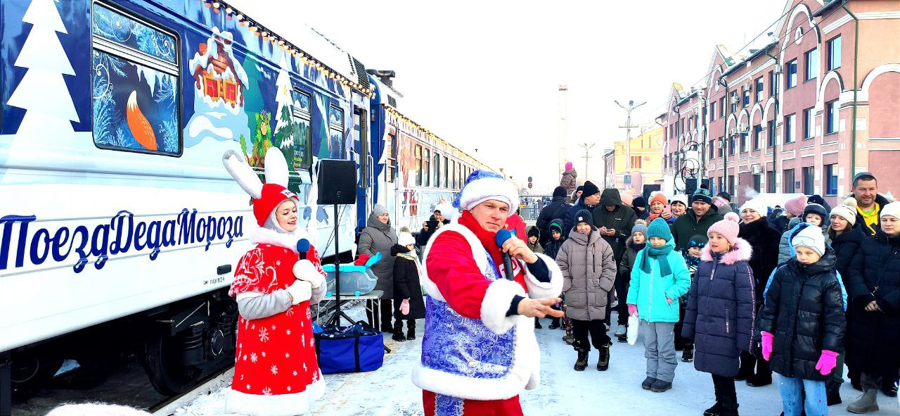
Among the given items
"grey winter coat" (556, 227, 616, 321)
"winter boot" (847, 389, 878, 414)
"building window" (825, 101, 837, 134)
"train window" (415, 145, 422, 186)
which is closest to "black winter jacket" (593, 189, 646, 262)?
"grey winter coat" (556, 227, 616, 321)

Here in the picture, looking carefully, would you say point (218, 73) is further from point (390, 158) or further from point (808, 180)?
point (808, 180)

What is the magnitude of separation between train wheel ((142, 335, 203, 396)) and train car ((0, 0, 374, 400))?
15mm

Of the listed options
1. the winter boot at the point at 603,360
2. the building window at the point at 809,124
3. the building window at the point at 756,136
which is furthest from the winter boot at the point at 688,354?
the building window at the point at 756,136

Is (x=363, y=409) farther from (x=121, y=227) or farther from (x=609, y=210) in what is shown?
(x=609, y=210)

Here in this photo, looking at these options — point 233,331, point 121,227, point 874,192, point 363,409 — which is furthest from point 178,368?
point 874,192

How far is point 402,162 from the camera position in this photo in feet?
40.0

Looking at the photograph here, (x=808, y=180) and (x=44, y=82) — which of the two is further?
(x=808, y=180)

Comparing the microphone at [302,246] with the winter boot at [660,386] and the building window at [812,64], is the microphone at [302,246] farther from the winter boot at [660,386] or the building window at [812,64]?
the building window at [812,64]

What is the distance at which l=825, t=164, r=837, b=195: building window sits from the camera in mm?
26034

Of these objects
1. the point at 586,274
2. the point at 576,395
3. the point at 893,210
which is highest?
the point at 893,210

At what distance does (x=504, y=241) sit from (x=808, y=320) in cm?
277

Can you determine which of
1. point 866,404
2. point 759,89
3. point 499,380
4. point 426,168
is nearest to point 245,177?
point 499,380

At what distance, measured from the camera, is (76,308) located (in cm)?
373

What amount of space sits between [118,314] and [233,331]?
89.5 inches
